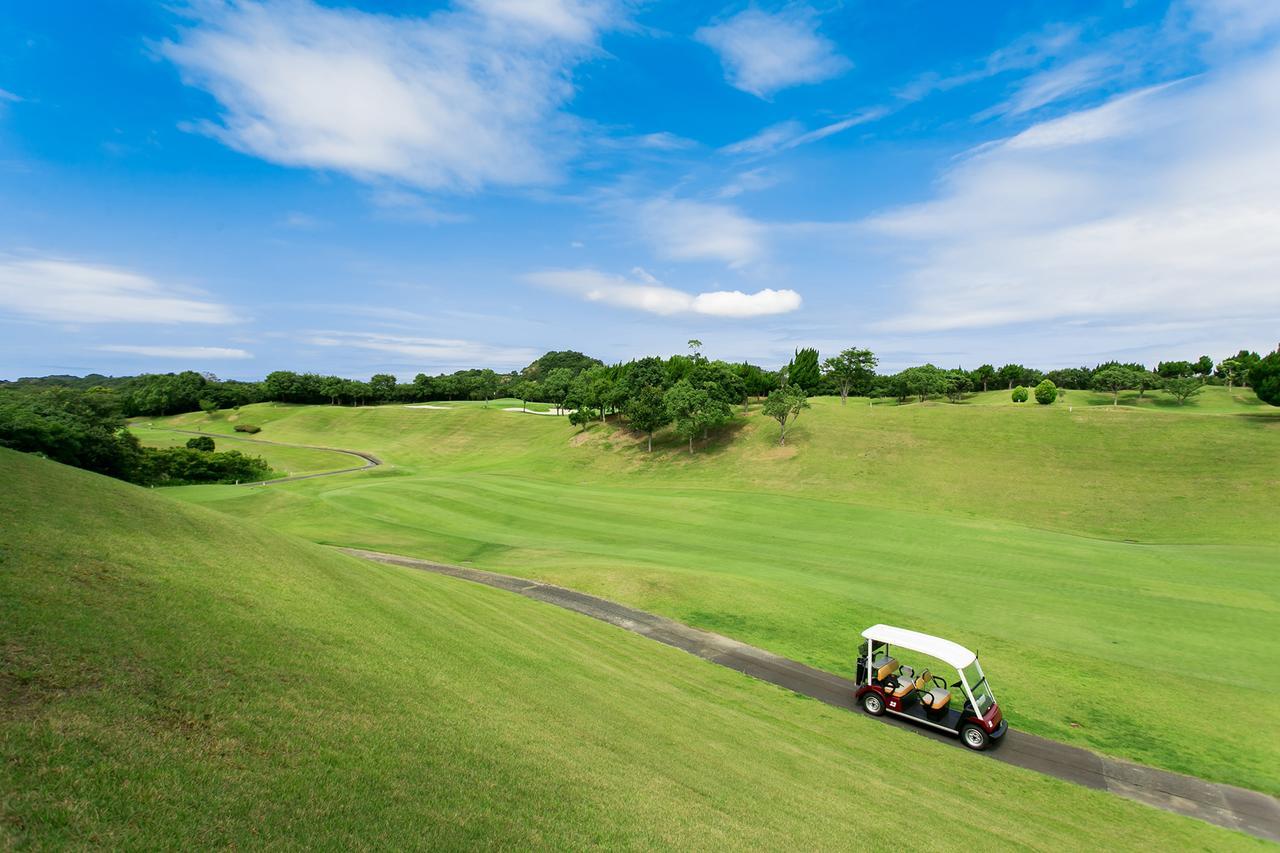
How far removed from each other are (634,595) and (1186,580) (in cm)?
2733

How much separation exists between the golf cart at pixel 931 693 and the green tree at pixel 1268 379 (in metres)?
67.0

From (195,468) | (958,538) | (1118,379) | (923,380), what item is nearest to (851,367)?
(923,380)

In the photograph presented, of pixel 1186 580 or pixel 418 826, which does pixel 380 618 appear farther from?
pixel 1186 580

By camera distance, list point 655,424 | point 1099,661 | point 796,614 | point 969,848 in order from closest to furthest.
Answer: point 969,848 → point 1099,661 → point 796,614 → point 655,424

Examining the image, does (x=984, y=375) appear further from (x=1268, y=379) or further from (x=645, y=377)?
(x=645, y=377)

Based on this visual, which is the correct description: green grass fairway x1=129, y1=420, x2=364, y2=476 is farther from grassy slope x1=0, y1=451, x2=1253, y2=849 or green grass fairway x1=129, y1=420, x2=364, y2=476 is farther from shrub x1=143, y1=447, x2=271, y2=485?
grassy slope x1=0, y1=451, x2=1253, y2=849

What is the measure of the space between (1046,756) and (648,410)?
61231mm

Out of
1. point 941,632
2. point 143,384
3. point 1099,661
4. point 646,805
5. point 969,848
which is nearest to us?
point 646,805

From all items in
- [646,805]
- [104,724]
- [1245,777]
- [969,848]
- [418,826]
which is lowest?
[1245,777]

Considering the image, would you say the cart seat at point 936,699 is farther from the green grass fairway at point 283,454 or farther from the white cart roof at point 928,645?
the green grass fairway at point 283,454

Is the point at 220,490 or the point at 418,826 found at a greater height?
the point at 418,826

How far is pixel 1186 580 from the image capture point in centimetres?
2720

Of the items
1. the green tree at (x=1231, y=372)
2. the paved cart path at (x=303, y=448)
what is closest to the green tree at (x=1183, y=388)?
the green tree at (x=1231, y=372)

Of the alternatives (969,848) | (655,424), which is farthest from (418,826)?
(655,424)
